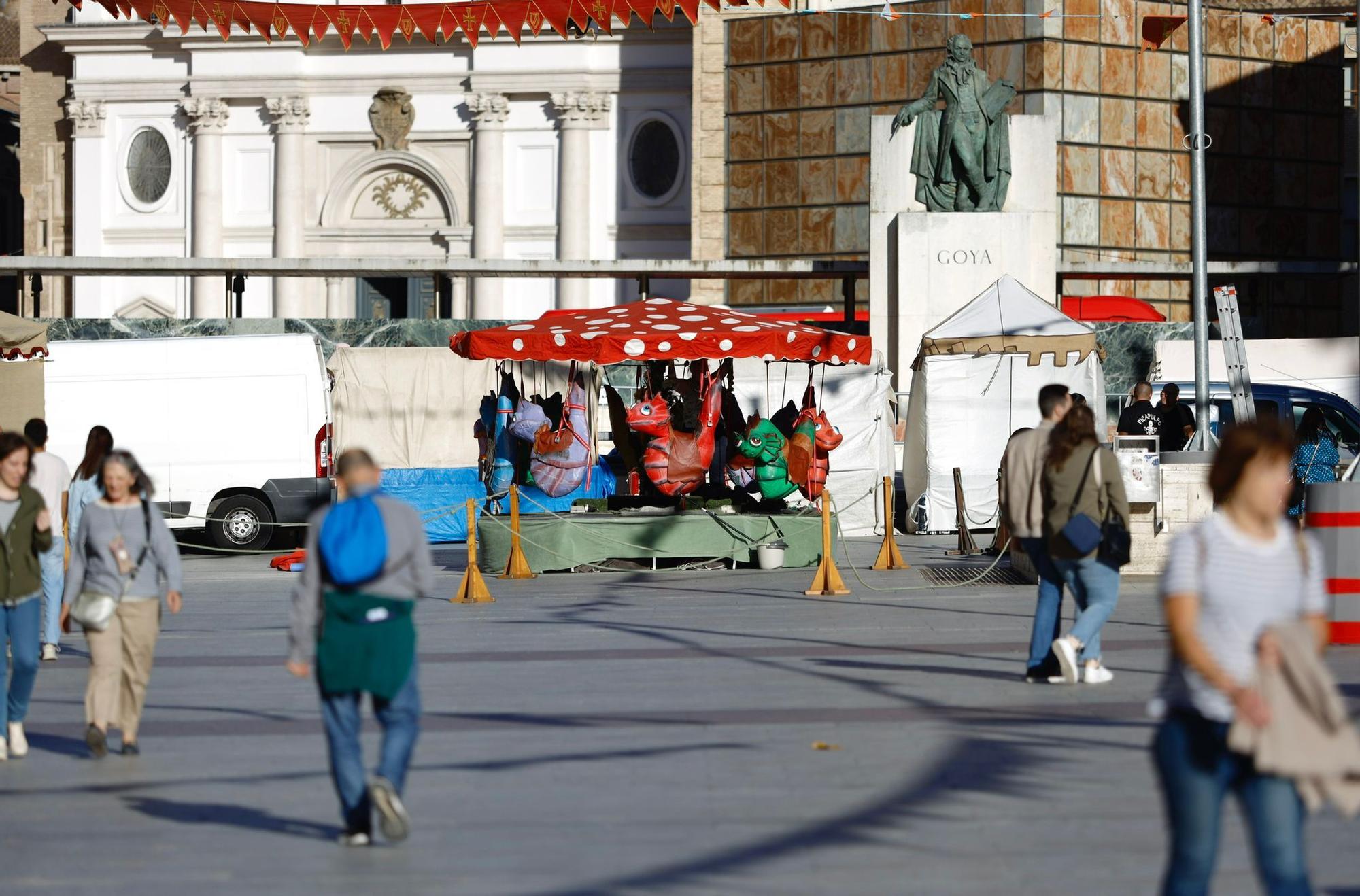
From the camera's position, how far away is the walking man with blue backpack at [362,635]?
287 inches

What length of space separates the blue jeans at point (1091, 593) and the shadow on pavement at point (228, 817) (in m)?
5.00

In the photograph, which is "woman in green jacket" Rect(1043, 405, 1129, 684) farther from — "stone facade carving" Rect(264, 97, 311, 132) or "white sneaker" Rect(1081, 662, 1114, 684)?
"stone facade carving" Rect(264, 97, 311, 132)

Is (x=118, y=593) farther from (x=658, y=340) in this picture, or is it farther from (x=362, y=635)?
(x=658, y=340)

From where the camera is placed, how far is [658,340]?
726 inches

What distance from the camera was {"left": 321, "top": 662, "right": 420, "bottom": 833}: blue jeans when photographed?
7281 mm

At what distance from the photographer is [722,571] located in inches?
776

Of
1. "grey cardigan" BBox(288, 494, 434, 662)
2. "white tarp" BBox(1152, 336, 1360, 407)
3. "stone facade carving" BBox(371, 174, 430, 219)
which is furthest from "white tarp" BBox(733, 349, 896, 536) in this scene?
"stone facade carving" BBox(371, 174, 430, 219)

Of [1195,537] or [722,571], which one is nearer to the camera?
[1195,537]

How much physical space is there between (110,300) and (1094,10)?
82.2 feet

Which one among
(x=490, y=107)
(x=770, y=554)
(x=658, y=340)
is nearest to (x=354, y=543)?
(x=658, y=340)

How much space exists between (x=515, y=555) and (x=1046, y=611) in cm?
855

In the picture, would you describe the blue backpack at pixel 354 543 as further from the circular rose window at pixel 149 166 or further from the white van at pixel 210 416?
the circular rose window at pixel 149 166

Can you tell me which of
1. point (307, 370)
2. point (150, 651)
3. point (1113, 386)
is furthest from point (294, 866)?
point (1113, 386)

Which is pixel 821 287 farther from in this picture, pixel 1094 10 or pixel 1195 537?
pixel 1195 537
